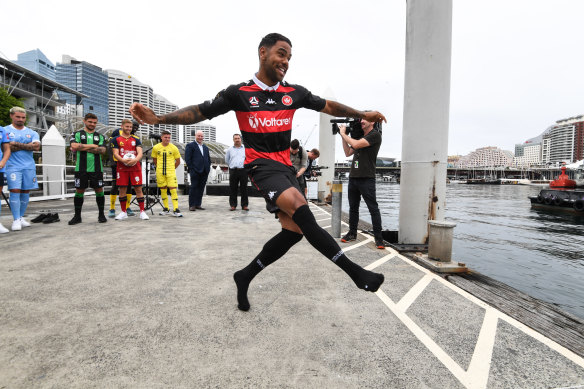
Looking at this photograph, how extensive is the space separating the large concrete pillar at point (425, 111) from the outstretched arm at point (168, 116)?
11.7 feet

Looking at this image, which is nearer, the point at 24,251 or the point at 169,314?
the point at 169,314

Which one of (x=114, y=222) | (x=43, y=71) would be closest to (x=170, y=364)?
(x=114, y=222)

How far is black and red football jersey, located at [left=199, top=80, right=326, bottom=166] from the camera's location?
224 cm

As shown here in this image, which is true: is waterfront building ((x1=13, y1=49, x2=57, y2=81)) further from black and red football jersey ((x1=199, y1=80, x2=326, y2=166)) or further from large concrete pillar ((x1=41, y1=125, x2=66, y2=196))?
black and red football jersey ((x1=199, y1=80, x2=326, y2=166))

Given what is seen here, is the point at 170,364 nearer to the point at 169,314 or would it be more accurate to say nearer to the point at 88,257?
the point at 169,314

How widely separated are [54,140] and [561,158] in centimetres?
22142

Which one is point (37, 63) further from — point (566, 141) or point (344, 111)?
point (566, 141)

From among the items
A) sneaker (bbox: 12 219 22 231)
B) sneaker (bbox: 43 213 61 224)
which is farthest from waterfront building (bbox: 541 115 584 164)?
sneaker (bbox: 12 219 22 231)

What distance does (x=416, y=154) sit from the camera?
4.66 meters

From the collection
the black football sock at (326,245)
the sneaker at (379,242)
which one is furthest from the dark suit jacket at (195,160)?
the black football sock at (326,245)

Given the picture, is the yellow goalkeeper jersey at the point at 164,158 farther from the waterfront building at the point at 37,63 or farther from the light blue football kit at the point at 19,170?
the waterfront building at the point at 37,63

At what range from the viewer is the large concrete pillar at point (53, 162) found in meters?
10.8

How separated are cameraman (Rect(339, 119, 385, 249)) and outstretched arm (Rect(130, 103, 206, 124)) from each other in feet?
8.82

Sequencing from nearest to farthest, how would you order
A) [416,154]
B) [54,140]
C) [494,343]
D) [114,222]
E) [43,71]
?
[494,343] < [416,154] < [114,222] < [54,140] < [43,71]
